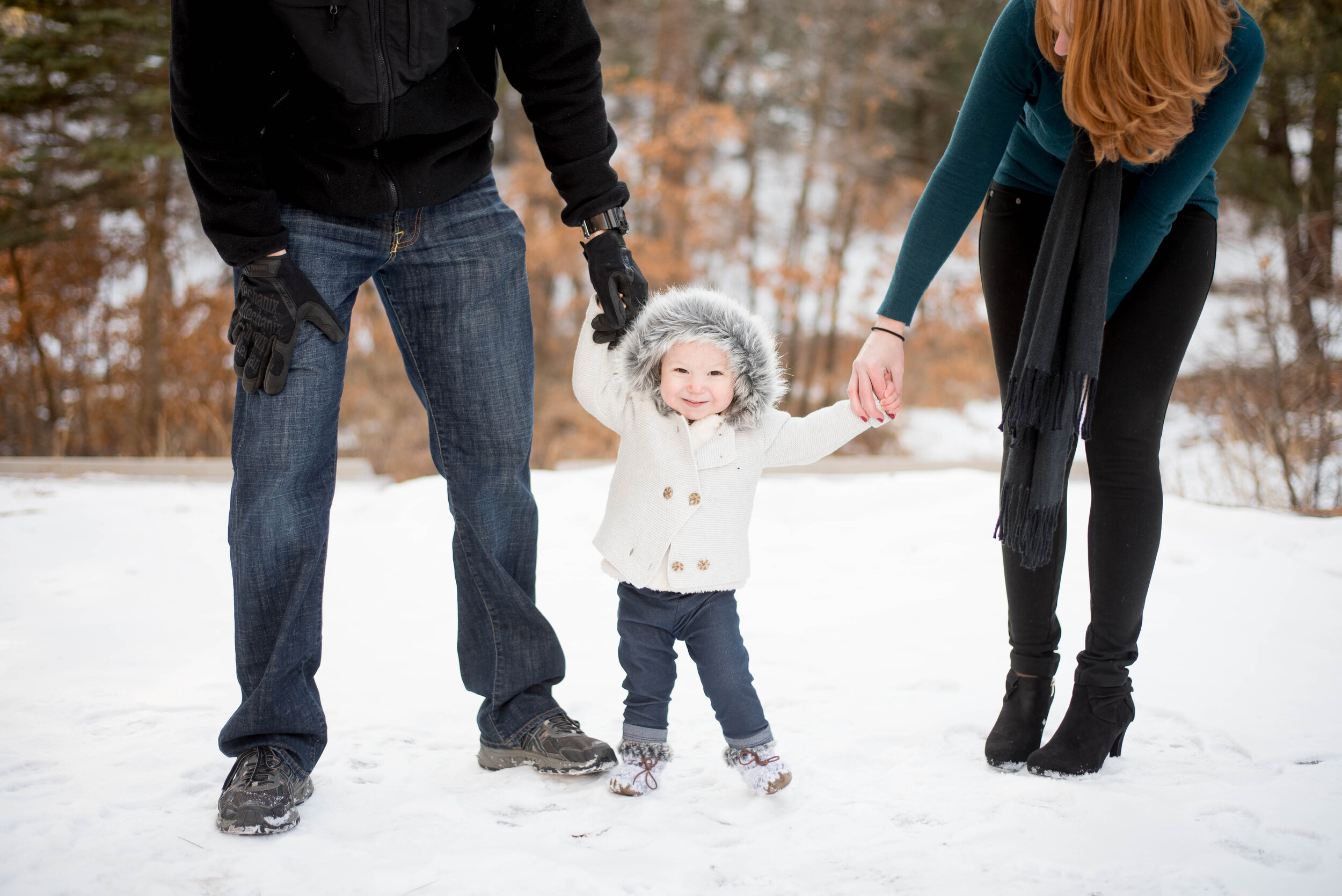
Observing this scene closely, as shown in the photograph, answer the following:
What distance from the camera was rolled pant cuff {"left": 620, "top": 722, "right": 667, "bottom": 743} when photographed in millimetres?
1743

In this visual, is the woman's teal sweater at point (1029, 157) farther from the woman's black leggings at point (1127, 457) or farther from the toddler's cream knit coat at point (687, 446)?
the toddler's cream knit coat at point (687, 446)

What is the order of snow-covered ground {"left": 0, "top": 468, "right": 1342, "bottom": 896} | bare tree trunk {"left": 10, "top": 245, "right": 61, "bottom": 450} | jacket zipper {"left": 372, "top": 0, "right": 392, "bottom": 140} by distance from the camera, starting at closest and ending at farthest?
snow-covered ground {"left": 0, "top": 468, "right": 1342, "bottom": 896}, jacket zipper {"left": 372, "top": 0, "right": 392, "bottom": 140}, bare tree trunk {"left": 10, "top": 245, "right": 61, "bottom": 450}

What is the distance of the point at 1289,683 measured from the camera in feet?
7.14

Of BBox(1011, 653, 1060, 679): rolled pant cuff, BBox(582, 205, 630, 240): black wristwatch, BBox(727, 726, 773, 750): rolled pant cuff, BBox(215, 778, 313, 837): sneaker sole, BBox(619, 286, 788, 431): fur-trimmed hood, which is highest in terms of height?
BBox(582, 205, 630, 240): black wristwatch

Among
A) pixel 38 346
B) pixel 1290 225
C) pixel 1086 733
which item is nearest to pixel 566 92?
pixel 1086 733

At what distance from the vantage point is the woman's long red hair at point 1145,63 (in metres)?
1.51

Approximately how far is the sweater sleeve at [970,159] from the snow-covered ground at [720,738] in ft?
3.07

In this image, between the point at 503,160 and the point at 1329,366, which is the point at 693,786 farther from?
the point at 503,160

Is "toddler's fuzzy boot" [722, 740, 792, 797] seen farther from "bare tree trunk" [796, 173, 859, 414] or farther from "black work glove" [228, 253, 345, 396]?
"bare tree trunk" [796, 173, 859, 414]

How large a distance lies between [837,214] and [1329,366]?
6.33 m

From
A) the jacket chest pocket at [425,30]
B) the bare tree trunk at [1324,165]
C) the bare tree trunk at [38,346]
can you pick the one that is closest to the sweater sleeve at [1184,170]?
the jacket chest pocket at [425,30]

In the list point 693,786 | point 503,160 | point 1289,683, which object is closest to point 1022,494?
point 693,786

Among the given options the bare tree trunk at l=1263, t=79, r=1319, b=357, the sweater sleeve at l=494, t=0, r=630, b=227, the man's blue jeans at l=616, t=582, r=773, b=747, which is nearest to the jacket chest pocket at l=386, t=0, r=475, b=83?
the sweater sleeve at l=494, t=0, r=630, b=227

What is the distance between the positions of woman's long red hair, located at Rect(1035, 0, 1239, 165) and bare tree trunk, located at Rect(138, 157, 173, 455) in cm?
806
